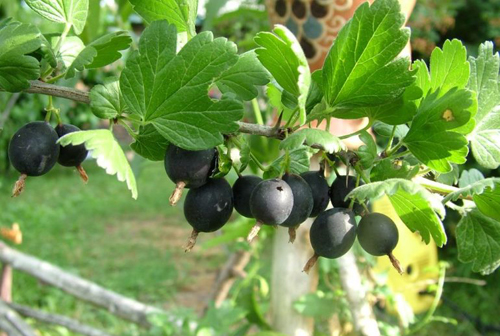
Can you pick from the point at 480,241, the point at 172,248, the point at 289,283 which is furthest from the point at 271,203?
the point at 172,248

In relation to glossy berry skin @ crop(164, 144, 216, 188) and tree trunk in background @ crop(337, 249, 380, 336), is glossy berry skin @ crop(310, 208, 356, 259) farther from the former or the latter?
tree trunk in background @ crop(337, 249, 380, 336)

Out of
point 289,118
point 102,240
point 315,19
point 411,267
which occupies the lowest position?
point 102,240

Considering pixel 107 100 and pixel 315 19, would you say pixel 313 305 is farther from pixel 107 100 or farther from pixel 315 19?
pixel 107 100

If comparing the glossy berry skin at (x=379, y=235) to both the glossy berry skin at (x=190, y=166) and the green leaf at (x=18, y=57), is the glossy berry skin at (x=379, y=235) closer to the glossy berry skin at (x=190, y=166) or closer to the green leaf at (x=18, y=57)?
the glossy berry skin at (x=190, y=166)

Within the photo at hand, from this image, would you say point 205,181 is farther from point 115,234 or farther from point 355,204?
point 115,234

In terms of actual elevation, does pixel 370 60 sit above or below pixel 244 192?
above

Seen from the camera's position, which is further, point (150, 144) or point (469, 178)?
point (469, 178)

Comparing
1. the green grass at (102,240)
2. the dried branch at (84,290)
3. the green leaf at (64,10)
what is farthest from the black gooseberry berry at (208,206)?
the green grass at (102,240)
